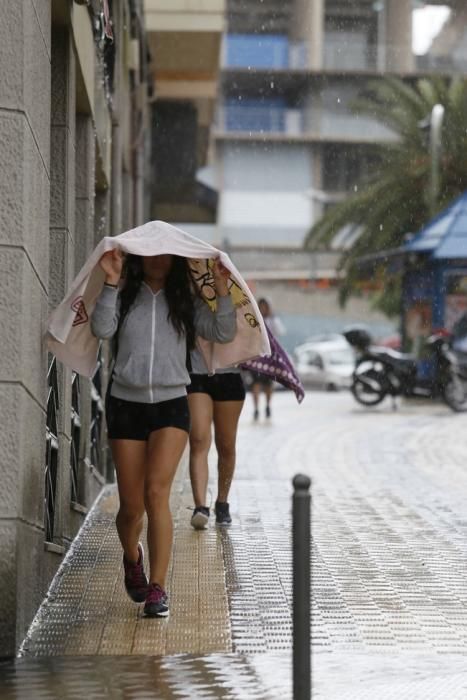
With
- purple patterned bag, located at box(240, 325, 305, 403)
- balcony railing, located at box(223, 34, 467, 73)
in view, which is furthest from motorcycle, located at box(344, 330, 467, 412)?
balcony railing, located at box(223, 34, 467, 73)

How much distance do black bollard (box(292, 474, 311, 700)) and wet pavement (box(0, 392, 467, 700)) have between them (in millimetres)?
895

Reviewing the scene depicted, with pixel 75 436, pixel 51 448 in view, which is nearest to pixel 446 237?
pixel 75 436

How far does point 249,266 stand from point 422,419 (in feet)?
165

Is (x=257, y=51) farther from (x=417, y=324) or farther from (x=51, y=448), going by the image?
(x=51, y=448)

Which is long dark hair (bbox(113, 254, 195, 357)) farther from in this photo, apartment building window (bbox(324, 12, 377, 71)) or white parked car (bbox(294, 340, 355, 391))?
apartment building window (bbox(324, 12, 377, 71))

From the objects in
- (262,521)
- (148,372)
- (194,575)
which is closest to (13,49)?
(148,372)

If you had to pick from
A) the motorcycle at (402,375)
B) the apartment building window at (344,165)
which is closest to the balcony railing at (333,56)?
the apartment building window at (344,165)

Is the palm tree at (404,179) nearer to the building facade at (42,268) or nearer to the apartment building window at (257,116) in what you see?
the building facade at (42,268)

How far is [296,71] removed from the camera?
79.6 m

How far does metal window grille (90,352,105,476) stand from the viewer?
1381cm

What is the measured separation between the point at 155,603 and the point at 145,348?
124cm

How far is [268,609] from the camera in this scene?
8.52 m

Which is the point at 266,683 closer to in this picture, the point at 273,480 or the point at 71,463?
the point at 71,463

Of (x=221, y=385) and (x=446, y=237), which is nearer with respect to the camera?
(x=221, y=385)
